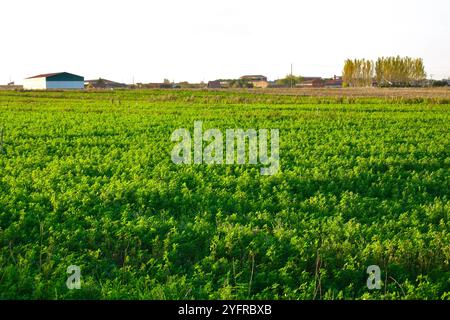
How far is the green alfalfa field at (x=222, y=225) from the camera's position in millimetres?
6656

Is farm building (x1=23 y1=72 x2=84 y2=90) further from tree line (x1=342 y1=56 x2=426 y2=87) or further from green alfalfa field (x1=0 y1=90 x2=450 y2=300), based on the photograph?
green alfalfa field (x1=0 y1=90 x2=450 y2=300)

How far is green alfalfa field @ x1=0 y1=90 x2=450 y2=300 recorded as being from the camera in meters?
6.66

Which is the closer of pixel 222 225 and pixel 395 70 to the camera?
pixel 222 225

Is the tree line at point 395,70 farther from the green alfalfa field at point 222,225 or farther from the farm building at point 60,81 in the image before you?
the green alfalfa field at point 222,225

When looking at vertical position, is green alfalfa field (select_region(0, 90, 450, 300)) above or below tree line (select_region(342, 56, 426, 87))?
below

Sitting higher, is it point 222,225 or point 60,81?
point 60,81

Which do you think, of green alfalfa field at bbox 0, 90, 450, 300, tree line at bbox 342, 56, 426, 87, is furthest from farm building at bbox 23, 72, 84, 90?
green alfalfa field at bbox 0, 90, 450, 300

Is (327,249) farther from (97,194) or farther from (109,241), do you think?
(97,194)

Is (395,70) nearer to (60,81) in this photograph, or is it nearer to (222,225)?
(60,81)

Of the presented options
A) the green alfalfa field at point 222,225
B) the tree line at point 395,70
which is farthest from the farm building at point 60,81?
the green alfalfa field at point 222,225

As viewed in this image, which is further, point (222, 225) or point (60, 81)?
point (60, 81)

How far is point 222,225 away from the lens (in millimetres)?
8617

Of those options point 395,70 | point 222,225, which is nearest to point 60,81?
point 395,70

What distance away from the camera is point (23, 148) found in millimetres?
16000
